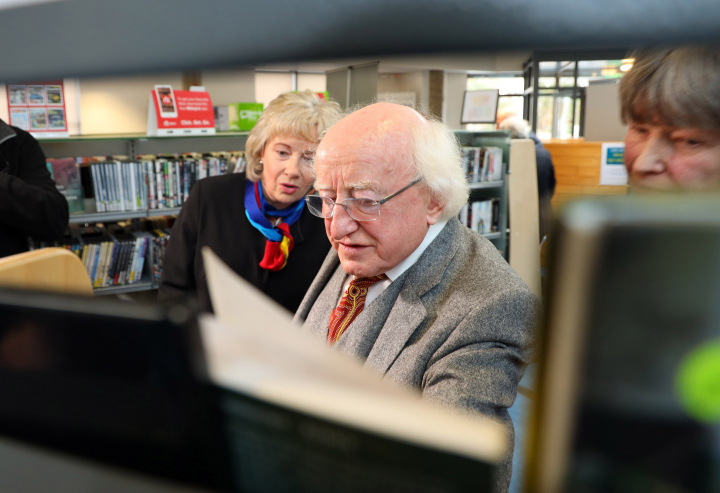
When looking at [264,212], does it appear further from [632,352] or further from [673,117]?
[632,352]

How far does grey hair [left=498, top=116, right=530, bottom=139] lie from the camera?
6.16 metres

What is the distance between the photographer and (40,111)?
3.45m

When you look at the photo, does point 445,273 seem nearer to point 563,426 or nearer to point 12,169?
point 563,426

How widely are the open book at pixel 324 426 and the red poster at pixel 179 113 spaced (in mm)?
3957

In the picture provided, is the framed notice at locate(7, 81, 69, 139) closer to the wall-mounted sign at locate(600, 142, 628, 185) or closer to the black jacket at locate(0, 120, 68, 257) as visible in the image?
the black jacket at locate(0, 120, 68, 257)

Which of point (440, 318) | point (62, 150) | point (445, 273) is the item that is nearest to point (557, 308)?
point (440, 318)

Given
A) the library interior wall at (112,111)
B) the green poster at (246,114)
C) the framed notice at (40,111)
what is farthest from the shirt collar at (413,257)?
the library interior wall at (112,111)

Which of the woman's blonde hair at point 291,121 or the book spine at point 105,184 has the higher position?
the woman's blonde hair at point 291,121

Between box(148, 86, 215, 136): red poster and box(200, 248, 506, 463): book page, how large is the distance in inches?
155

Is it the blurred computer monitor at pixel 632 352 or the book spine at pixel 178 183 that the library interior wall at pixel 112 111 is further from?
the blurred computer monitor at pixel 632 352

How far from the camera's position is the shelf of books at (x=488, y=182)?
587 centimetres

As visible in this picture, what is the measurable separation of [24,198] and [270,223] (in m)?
0.89

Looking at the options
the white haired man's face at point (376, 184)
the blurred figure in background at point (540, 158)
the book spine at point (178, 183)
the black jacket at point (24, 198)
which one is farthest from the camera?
the blurred figure in background at point (540, 158)

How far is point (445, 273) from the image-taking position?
123cm
